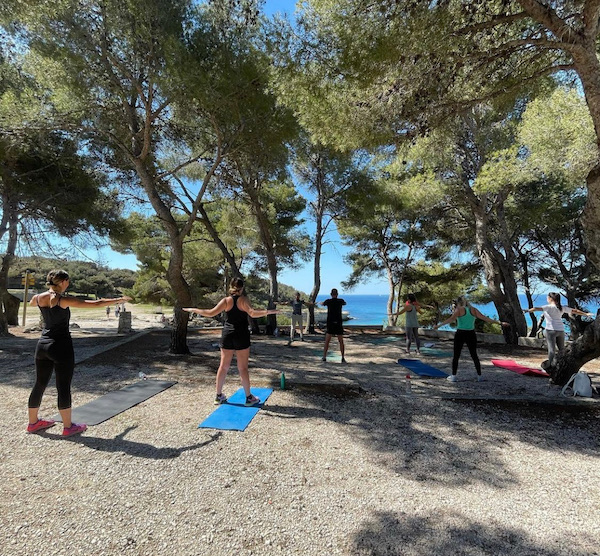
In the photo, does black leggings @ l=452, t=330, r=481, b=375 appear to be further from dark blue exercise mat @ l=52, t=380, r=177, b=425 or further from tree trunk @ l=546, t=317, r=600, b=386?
dark blue exercise mat @ l=52, t=380, r=177, b=425

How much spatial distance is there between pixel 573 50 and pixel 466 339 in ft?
13.1

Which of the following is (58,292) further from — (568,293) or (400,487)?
(568,293)

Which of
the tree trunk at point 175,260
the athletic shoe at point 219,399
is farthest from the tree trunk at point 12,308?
the athletic shoe at point 219,399

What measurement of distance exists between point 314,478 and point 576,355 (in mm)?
4676

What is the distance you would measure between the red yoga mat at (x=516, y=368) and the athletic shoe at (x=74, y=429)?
6813 mm

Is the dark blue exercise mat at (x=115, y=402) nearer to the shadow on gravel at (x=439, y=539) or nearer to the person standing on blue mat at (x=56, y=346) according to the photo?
the person standing on blue mat at (x=56, y=346)

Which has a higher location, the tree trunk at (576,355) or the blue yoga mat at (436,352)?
the tree trunk at (576,355)

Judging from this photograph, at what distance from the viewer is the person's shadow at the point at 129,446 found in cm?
298

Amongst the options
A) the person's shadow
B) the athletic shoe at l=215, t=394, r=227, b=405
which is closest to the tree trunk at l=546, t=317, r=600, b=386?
the athletic shoe at l=215, t=394, r=227, b=405

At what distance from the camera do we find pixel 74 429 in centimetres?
334

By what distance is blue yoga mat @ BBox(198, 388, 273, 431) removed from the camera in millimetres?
3596

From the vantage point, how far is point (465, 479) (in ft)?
8.92

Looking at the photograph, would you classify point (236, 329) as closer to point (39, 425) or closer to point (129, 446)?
point (129, 446)

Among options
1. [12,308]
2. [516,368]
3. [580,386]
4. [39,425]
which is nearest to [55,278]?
[39,425]
